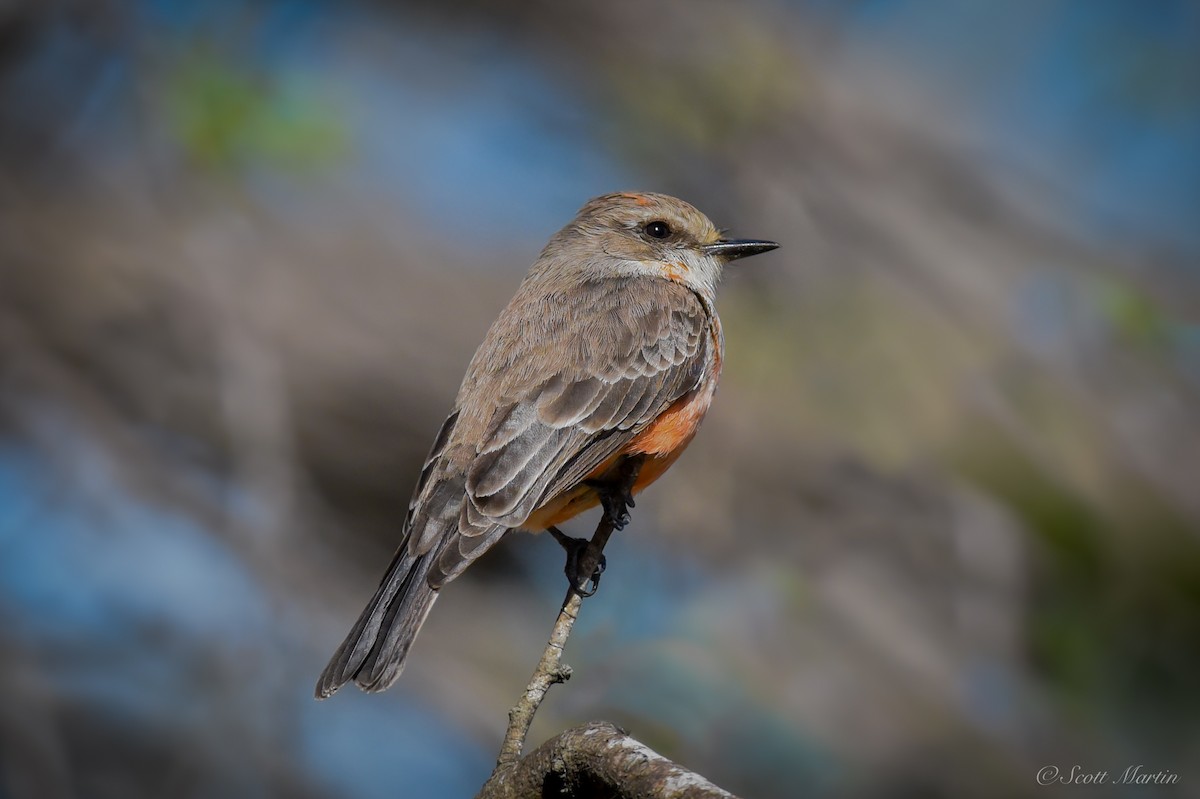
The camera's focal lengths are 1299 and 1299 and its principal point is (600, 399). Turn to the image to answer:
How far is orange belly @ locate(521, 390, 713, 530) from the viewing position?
434cm

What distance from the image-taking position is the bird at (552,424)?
3889 millimetres

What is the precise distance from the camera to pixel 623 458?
14.3 feet

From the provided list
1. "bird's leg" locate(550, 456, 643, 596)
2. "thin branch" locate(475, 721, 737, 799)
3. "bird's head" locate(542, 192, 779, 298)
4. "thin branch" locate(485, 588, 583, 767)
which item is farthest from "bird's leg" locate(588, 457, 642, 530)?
"thin branch" locate(475, 721, 737, 799)

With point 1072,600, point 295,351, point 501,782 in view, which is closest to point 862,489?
point 1072,600

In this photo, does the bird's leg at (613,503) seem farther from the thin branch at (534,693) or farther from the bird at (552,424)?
the thin branch at (534,693)

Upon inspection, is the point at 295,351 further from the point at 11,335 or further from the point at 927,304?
the point at 927,304

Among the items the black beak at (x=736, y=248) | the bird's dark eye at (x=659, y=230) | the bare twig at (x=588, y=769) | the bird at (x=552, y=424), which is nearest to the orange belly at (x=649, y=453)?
the bird at (x=552, y=424)

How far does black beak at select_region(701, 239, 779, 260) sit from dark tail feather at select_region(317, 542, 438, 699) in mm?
1887

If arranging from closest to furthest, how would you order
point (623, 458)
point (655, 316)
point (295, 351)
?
point (623, 458)
point (655, 316)
point (295, 351)

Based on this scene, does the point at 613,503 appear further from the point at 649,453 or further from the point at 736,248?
the point at 736,248

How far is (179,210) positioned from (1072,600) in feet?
19.2

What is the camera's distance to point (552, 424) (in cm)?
418

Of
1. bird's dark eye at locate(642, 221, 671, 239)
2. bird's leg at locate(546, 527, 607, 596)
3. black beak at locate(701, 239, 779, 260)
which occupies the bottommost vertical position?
bird's leg at locate(546, 527, 607, 596)

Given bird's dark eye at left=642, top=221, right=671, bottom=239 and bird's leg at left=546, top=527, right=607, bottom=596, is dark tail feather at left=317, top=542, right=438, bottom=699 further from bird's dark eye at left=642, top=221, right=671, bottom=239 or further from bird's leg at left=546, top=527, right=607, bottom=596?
bird's dark eye at left=642, top=221, right=671, bottom=239
